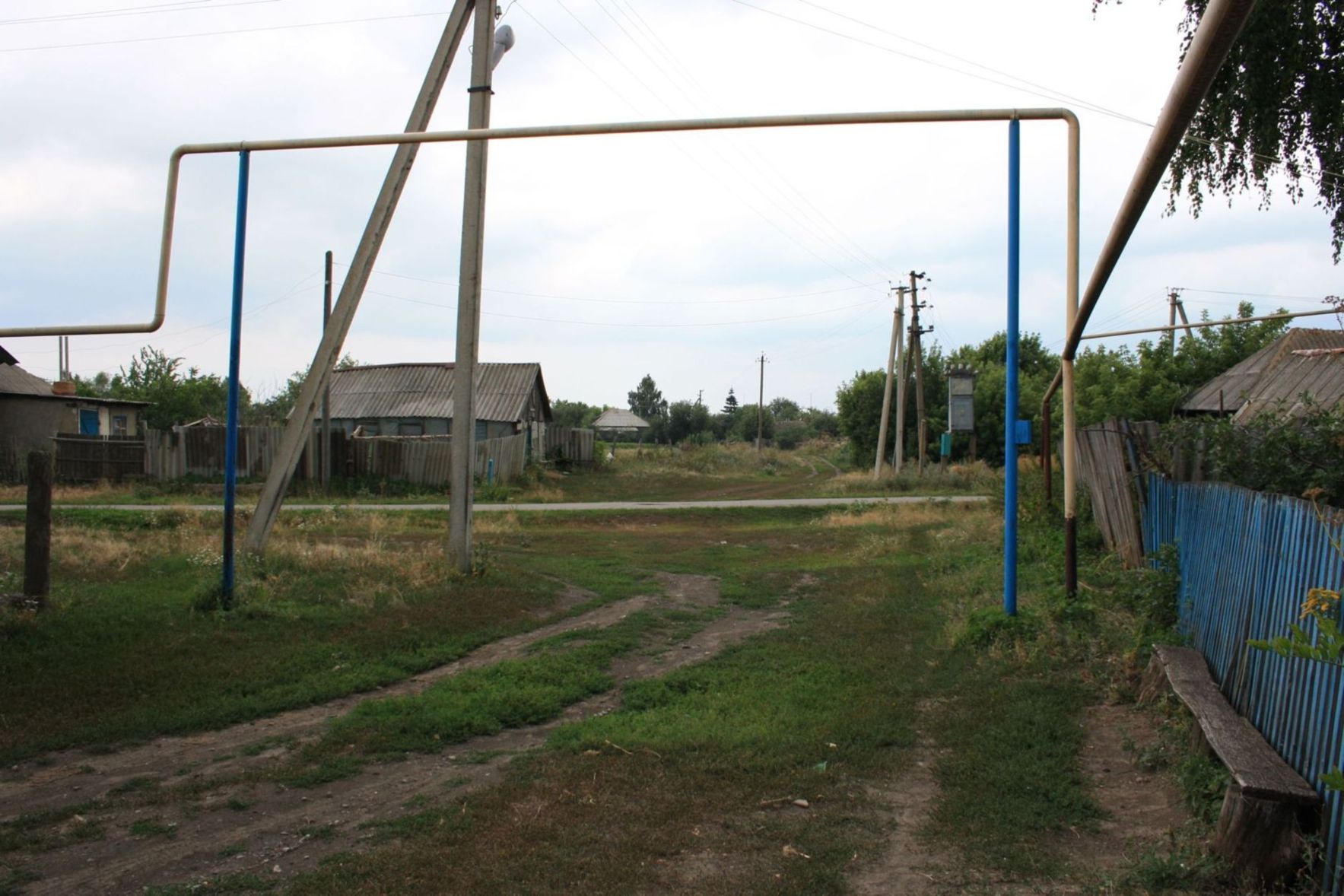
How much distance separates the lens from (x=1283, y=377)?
22.6 meters

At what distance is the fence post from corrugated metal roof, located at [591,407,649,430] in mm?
69705

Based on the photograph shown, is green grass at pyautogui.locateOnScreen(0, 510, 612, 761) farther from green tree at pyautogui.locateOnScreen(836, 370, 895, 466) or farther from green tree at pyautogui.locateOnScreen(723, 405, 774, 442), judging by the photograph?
green tree at pyautogui.locateOnScreen(723, 405, 774, 442)

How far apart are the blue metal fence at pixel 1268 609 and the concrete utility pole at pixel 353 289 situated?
9.08m

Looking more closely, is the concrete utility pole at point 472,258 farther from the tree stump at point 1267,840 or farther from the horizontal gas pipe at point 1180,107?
the tree stump at point 1267,840

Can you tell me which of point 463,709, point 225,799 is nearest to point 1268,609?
point 463,709

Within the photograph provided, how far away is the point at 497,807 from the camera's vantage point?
5359 mm

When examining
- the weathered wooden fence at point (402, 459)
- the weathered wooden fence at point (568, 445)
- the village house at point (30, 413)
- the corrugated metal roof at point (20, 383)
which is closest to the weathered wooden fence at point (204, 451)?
the weathered wooden fence at point (402, 459)

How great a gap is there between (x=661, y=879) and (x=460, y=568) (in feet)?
27.2

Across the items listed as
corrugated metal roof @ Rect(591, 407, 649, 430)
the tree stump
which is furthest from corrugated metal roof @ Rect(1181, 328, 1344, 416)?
corrugated metal roof @ Rect(591, 407, 649, 430)

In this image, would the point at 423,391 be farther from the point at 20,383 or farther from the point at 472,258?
the point at 472,258

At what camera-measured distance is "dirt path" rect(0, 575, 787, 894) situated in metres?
4.63

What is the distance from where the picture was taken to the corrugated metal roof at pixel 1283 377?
1962cm

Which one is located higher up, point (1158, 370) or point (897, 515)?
point (1158, 370)

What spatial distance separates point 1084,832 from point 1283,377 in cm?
2141
